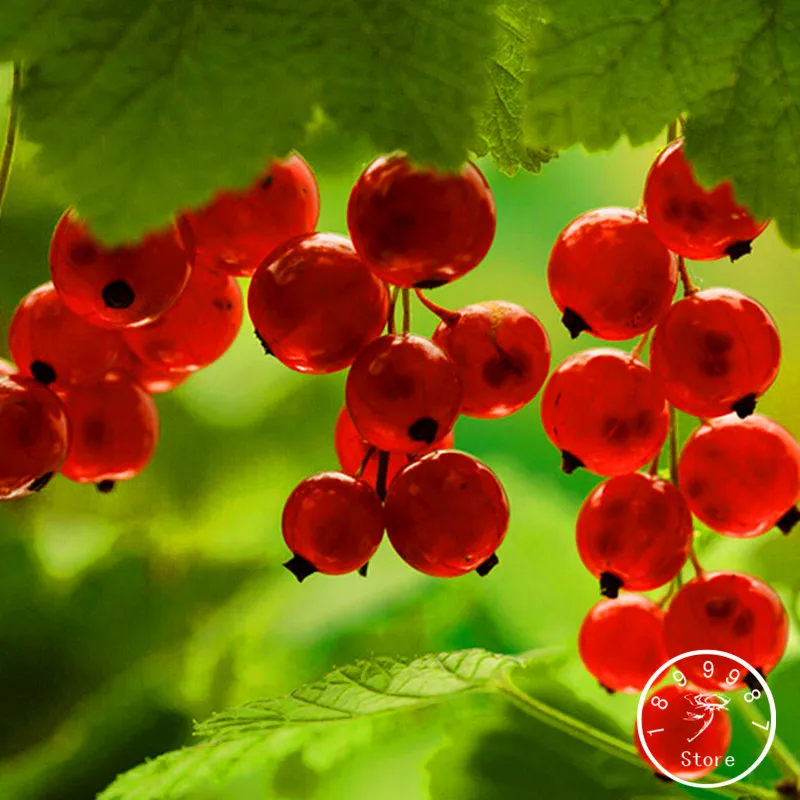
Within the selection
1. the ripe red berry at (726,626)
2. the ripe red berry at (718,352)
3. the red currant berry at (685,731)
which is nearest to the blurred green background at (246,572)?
the red currant berry at (685,731)

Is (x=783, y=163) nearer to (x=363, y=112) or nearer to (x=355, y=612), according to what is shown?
(x=363, y=112)

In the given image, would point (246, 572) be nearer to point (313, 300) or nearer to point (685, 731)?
point (685, 731)

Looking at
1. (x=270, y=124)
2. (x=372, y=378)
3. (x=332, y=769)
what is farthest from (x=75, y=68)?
(x=332, y=769)

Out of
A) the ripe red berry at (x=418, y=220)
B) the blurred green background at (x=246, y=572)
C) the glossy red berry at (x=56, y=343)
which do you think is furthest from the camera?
the blurred green background at (x=246, y=572)

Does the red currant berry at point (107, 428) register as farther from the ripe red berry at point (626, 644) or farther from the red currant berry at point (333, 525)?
the ripe red berry at point (626, 644)

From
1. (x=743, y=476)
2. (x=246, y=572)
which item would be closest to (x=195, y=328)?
(x=743, y=476)

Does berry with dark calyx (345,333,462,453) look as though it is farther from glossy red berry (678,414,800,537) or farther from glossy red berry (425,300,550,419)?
glossy red berry (678,414,800,537)
